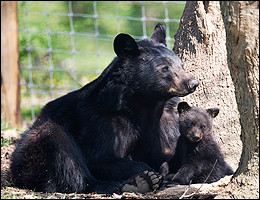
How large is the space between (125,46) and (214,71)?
1.42 meters

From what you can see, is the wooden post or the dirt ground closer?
the dirt ground

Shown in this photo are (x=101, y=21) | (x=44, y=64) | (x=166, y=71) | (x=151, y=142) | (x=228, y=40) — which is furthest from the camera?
(x=101, y=21)

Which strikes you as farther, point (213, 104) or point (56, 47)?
point (56, 47)

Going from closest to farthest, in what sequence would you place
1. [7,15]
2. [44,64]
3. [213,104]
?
1. [213,104]
2. [7,15]
3. [44,64]

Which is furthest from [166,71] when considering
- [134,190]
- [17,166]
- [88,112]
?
[17,166]

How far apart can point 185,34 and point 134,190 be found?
2.44 metres

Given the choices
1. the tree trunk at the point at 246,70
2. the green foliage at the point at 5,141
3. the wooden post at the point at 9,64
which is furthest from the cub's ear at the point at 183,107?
the wooden post at the point at 9,64

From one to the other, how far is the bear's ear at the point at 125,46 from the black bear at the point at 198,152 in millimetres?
807

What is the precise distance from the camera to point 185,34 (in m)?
6.57

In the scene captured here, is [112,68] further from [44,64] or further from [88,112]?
[44,64]

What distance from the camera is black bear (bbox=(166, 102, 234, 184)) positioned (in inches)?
212

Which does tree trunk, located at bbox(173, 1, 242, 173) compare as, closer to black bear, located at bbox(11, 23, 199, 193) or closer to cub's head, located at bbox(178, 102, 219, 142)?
cub's head, located at bbox(178, 102, 219, 142)

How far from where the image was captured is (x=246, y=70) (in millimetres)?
4078

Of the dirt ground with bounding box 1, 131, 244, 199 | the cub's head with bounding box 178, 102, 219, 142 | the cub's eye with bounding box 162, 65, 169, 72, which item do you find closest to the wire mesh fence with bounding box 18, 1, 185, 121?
the cub's head with bounding box 178, 102, 219, 142
